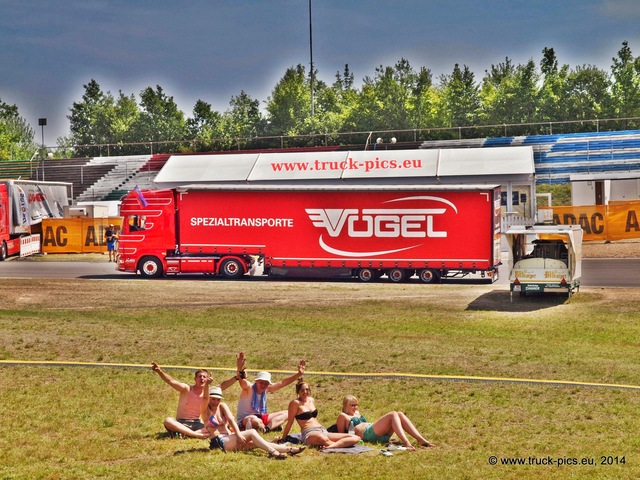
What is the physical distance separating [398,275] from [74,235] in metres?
26.0

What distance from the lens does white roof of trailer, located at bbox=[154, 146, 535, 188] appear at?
6028 cm

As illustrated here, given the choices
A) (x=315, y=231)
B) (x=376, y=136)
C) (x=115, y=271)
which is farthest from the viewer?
(x=376, y=136)

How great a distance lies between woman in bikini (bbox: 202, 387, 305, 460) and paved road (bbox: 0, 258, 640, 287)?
25.3 m

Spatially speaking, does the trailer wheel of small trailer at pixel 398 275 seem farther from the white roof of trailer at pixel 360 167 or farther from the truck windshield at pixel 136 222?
the white roof of trailer at pixel 360 167

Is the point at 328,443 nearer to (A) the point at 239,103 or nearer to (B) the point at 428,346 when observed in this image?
(B) the point at 428,346

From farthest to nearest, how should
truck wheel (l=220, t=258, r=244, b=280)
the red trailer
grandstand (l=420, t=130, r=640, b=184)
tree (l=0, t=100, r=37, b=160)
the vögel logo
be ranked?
tree (l=0, t=100, r=37, b=160), grandstand (l=420, t=130, r=640, b=184), truck wheel (l=220, t=258, r=244, b=280), the vögel logo, the red trailer

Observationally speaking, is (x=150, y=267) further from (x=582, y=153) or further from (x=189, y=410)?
(x=582, y=153)

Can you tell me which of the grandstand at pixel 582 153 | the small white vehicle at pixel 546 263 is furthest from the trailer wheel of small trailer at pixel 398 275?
the grandstand at pixel 582 153

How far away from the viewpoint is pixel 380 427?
50.1 ft

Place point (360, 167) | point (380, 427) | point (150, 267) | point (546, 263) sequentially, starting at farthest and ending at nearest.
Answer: point (360, 167), point (150, 267), point (546, 263), point (380, 427)

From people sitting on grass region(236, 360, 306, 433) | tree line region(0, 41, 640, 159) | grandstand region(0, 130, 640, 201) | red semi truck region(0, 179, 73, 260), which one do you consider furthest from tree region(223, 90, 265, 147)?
people sitting on grass region(236, 360, 306, 433)

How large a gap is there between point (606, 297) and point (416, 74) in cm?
8666

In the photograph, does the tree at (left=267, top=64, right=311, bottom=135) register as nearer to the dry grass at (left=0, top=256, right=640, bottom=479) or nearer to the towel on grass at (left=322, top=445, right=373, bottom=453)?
the dry grass at (left=0, top=256, right=640, bottom=479)

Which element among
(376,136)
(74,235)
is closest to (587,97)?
(376,136)
